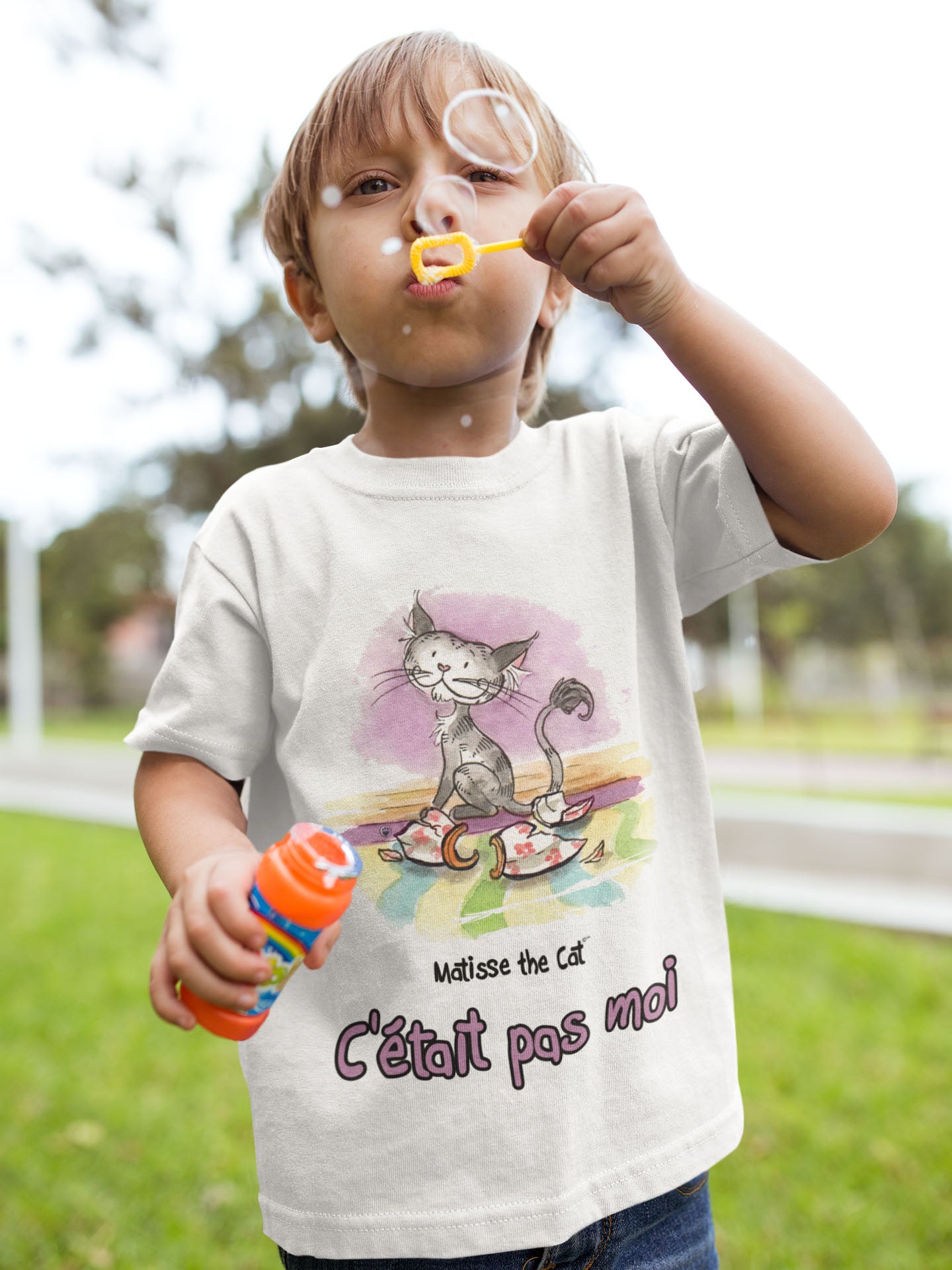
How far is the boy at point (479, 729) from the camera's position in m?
0.73

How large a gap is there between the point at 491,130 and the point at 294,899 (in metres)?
0.52

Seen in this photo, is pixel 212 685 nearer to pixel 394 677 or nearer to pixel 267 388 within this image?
pixel 394 677

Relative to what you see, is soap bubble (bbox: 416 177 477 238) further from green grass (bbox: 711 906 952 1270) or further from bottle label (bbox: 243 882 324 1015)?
green grass (bbox: 711 906 952 1270)

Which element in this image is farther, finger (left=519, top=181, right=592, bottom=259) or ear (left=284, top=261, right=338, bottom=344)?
ear (left=284, top=261, right=338, bottom=344)

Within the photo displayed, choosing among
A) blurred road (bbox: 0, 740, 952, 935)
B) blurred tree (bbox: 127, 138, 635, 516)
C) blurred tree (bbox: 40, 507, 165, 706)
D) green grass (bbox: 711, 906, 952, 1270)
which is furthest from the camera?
blurred road (bbox: 0, 740, 952, 935)

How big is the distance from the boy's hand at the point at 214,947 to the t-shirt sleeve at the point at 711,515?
0.38 m

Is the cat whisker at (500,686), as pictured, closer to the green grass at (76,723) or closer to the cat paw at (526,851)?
the cat paw at (526,851)

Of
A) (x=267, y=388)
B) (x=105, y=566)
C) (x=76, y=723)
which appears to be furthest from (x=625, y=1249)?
(x=76, y=723)

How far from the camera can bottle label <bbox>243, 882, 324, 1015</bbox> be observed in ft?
1.89

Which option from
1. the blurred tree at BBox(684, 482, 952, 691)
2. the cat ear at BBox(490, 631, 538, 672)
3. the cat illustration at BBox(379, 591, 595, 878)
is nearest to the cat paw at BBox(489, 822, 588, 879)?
the cat illustration at BBox(379, 591, 595, 878)

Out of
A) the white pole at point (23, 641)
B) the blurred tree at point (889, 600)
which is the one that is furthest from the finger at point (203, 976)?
the blurred tree at point (889, 600)

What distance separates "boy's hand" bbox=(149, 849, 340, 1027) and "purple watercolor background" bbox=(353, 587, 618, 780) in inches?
6.8

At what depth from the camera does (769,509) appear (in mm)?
753

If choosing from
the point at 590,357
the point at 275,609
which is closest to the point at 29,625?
the point at 590,357
